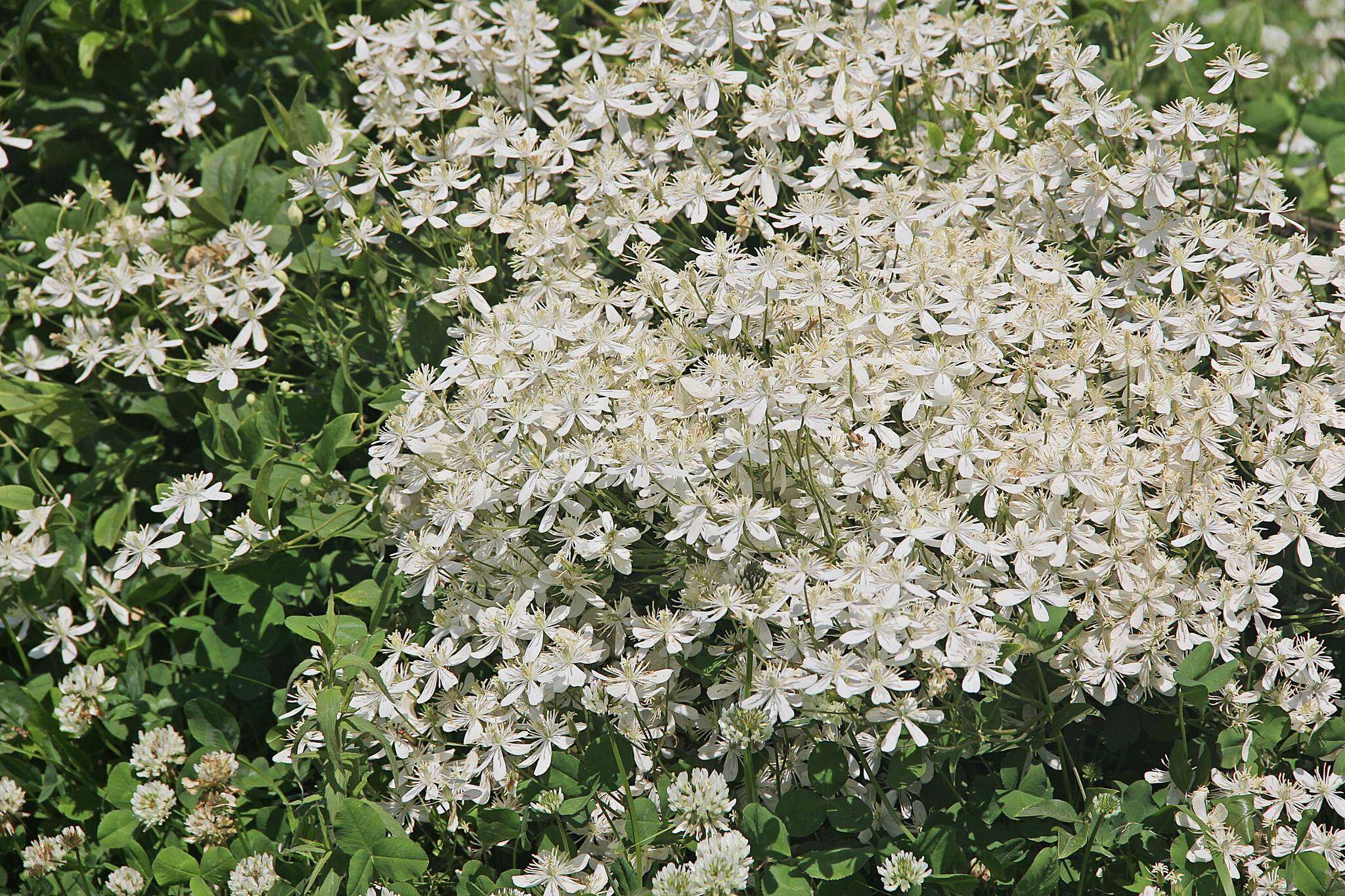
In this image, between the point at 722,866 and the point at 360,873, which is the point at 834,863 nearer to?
the point at 722,866

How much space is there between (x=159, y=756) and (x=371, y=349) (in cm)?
92

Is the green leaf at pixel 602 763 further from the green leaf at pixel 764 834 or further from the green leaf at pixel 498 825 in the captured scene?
the green leaf at pixel 764 834

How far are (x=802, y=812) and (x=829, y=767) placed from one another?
81 millimetres

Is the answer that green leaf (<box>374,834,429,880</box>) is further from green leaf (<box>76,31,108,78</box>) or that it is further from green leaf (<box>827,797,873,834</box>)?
green leaf (<box>76,31,108,78</box>)

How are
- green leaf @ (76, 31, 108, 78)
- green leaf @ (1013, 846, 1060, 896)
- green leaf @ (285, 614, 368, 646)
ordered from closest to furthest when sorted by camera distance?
1. green leaf @ (1013, 846, 1060, 896)
2. green leaf @ (285, 614, 368, 646)
3. green leaf @ (76, 31, 108, 78)

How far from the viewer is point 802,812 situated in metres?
1.72

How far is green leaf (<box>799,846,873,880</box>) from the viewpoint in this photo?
1687 millimetres

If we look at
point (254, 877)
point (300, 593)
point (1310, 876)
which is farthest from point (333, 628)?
point (1310, 876)

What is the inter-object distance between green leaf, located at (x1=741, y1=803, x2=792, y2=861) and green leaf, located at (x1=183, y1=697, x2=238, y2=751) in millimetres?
1075

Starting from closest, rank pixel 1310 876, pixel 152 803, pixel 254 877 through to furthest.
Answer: pixel 1310 876
pixel 254 877
pixel 152 803

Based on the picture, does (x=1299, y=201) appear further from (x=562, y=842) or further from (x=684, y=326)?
(x=562, y=842)

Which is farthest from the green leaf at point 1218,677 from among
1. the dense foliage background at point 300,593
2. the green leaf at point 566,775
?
the green leaf at point 566,775

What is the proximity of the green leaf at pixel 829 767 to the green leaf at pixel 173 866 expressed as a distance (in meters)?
1.12

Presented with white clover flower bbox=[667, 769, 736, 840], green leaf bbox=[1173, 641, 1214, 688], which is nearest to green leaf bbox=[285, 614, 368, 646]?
white clover flower bbox=[667, 769, 736, 840]
